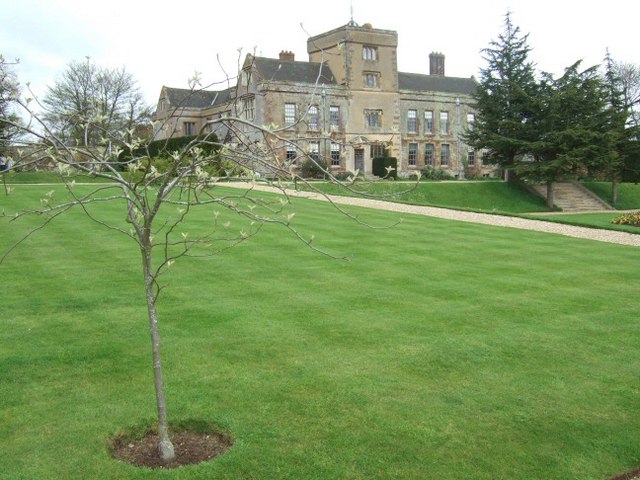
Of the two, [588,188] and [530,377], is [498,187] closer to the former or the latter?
[588,188]

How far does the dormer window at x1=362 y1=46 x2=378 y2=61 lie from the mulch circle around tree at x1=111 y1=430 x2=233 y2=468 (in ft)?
148

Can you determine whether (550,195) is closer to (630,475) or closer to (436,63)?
(436,63)

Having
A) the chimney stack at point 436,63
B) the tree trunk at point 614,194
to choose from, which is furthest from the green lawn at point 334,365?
the chimney stack at point 436,63

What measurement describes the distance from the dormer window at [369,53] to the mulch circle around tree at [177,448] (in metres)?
45.1

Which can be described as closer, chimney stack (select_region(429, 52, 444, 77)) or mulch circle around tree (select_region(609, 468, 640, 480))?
mulch circle around tree (select_region(609, 468, 640, 480))

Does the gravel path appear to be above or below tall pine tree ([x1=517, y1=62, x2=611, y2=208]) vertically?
below

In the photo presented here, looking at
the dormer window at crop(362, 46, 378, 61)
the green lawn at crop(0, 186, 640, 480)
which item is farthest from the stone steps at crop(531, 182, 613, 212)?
the green lawn at crop(0, 186, 640, 480)

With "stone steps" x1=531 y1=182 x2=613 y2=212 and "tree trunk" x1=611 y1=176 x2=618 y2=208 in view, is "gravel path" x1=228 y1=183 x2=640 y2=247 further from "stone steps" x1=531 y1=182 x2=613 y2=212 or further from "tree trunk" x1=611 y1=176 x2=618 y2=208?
"tree trunk" x1=611 y1=176 x2=618 y2=208

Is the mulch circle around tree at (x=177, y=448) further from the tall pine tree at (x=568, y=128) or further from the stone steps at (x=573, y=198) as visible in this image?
the stone steps at (x=573, y=198)

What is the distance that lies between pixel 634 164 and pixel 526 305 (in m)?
32.3

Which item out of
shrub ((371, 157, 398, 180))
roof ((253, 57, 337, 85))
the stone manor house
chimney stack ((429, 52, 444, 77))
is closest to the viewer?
roof ((253, 57, 337, 85))

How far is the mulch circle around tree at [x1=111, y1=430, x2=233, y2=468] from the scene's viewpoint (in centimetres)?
490

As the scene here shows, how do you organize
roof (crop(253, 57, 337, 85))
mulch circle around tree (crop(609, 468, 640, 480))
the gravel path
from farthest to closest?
1. roof (crop(253, 57, 337, 85))
2. the gravel path
3. mulch circle around tree (crop(609, 468, 640, 480))

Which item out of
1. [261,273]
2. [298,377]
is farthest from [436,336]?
[261,273]
